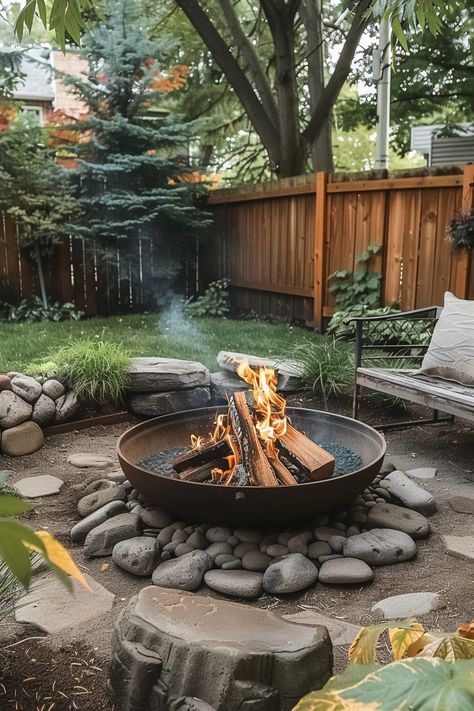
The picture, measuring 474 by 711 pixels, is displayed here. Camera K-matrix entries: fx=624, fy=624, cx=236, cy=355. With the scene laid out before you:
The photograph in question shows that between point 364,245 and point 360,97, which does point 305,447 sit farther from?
point 360,97

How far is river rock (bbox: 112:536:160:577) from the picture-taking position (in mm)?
2525

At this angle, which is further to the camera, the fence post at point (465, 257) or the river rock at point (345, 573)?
the fence post at point (465, 257)

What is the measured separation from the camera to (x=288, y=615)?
7.26 feet

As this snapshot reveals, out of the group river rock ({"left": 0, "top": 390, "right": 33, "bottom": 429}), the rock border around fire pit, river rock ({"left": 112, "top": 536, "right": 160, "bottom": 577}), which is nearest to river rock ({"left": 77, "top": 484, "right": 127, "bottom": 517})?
the rock border around fire pit

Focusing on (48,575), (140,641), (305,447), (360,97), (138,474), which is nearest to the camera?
(140,641)

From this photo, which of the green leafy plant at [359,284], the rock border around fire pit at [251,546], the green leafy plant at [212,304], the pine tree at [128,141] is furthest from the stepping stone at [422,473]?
the pine tree at [128,141]

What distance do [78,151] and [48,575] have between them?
7.03m

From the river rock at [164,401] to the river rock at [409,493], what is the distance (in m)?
1.77

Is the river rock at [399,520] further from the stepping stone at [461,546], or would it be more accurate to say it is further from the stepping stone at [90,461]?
the stepping stone at [90,461]

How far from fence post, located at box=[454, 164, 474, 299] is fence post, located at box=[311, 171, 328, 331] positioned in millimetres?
1721

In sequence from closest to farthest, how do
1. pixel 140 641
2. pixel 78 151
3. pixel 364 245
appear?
pixel 140 641 → pixel 364 245 → pixel 78 151

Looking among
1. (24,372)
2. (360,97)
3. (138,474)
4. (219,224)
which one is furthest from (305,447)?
(360,97)

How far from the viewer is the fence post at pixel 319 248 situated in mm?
7023

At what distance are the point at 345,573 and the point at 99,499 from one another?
1310 mm
